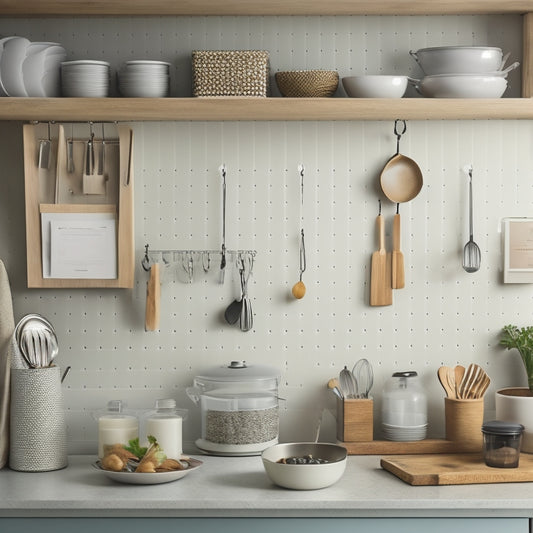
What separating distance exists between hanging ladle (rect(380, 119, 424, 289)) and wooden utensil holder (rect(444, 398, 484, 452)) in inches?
15.7

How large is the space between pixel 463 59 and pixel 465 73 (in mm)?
39

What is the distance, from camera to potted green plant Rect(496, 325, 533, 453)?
241cm

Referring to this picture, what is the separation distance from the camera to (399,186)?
258cm

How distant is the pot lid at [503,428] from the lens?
7.24ft

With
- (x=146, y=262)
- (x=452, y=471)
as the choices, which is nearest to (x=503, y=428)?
(x=452, y=471)

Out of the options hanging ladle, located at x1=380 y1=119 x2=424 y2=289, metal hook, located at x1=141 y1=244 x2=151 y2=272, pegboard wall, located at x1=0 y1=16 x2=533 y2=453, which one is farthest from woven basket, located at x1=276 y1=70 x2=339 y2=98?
metal hook, located at x1=141 y1=244 x2=151 y2=272

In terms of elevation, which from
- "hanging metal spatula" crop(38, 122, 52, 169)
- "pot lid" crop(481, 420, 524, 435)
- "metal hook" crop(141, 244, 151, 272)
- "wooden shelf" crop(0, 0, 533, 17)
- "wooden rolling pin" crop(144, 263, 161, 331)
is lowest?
"pot lid" crop(481, 420, 524, 435)

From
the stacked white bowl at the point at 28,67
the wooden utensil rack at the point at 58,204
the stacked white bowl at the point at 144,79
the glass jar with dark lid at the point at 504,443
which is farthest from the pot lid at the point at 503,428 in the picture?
the stacked white bowl at the point at 28,67

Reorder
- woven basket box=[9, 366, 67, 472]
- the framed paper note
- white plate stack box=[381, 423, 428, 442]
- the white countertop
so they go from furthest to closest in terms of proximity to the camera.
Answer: the framed paper note
white plate stack box=[381, 423, 428, 442]
woven basket box=[9, 366, 67, 472]
the white countertop

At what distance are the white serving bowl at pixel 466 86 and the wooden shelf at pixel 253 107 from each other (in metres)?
0.04

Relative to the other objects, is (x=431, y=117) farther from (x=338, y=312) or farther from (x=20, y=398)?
(x=20, y=398)

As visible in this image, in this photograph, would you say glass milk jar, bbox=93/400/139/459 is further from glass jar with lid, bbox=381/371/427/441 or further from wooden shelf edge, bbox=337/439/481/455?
glass jar with lid, bbox=381/371/427/441

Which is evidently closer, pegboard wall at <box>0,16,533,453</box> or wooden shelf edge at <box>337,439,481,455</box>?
wooden shelf edge at <box>337,439,481,455</box>

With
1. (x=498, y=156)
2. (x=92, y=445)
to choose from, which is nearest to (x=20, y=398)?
(x=92, y=445)
